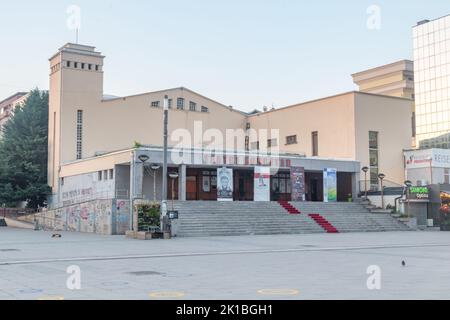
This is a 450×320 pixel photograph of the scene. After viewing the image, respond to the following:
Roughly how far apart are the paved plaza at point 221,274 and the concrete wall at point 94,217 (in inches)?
551

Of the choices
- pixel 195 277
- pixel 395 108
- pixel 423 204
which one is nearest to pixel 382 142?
pixel 395 108

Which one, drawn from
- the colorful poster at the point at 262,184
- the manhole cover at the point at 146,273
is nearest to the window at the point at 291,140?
the colorful poster at the point at 262,184

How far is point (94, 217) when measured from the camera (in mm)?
38781

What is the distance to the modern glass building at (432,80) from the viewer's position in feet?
353

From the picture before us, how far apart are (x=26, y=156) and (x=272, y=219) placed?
2824 cm

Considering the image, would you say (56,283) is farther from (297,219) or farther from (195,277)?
(297,219)

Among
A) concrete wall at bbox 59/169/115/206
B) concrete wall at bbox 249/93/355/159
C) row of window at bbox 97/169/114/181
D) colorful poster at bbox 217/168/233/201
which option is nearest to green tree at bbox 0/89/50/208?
concrete wall at bbox 59/169/115/206

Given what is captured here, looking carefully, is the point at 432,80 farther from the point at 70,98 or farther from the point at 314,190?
the point at 70,98

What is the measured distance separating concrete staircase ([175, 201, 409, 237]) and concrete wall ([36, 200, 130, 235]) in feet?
12.8

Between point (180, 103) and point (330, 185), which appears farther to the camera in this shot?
point (180, 103)

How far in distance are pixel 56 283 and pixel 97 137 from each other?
4240cm

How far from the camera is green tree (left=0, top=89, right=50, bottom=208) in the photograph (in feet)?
176

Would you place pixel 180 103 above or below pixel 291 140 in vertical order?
above

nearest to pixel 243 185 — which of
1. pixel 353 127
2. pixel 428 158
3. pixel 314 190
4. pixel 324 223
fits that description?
pixel 314 190
